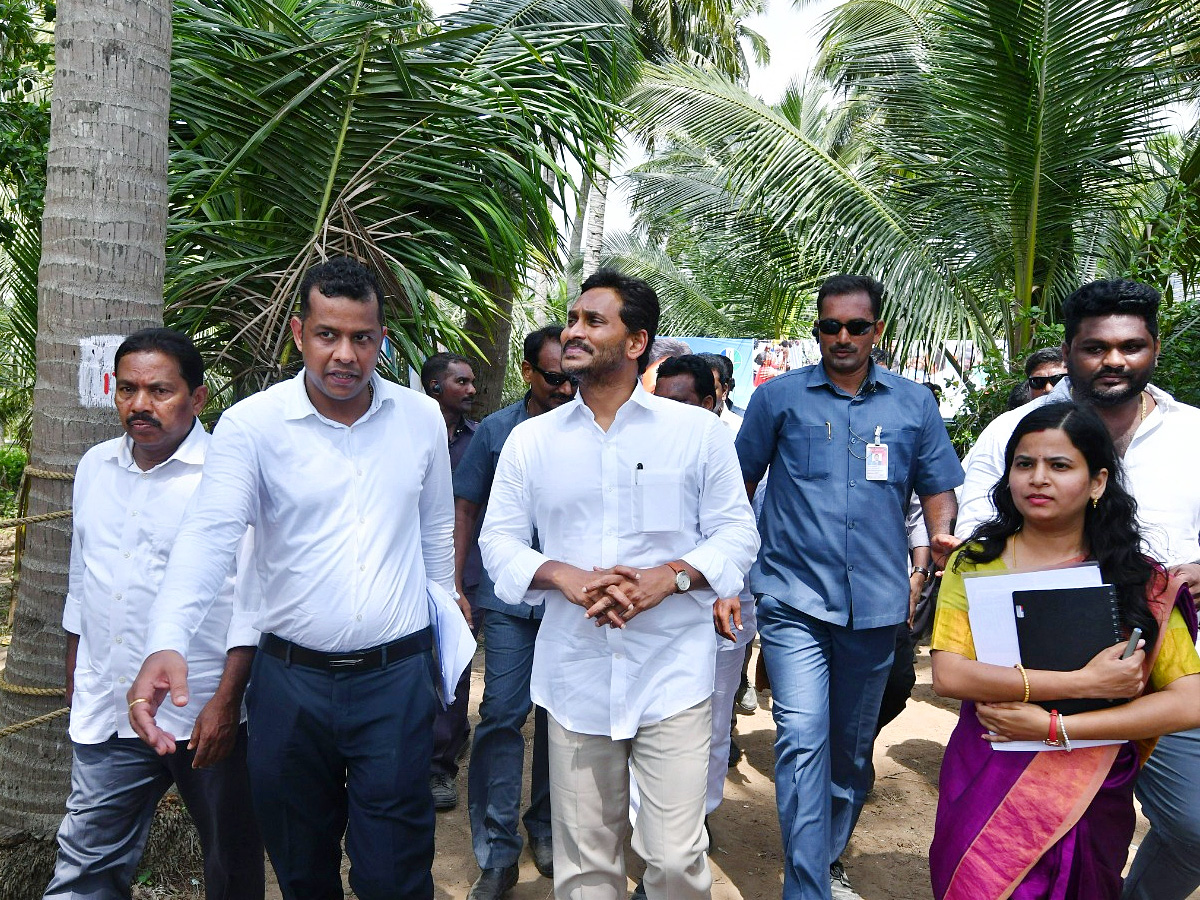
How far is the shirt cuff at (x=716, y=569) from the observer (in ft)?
9.46

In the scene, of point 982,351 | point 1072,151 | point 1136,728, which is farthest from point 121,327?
point 982,351

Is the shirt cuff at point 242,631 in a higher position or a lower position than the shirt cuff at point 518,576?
lower

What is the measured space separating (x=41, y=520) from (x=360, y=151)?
2.80 meters

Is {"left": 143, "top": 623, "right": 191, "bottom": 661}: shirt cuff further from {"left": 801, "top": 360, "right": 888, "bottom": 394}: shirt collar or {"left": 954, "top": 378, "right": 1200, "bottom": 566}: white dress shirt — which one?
{"left": 801, "top": 360, "right": 888, "bottom": 394}: shirt collar

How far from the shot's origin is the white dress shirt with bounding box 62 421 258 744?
9.20ft

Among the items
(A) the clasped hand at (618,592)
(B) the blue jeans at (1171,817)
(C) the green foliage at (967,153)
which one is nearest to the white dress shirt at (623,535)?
(A) the clasped hand at (618,592)

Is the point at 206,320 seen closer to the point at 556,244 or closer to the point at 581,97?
the point at 556,244

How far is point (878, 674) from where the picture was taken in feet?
12.3

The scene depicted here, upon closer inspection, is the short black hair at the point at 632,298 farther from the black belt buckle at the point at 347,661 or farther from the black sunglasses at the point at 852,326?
the black belt buckle at the point at 347,661

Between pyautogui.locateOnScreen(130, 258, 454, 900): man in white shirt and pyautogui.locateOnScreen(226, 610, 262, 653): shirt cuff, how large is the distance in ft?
0.10

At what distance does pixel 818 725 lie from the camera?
3576 mm

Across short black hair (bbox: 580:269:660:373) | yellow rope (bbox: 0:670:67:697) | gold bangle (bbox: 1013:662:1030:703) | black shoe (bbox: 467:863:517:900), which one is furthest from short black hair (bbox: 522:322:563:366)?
gold bangle (bbox: 1013:662:1030:703)

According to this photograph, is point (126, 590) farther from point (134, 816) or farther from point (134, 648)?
point (134, 816)

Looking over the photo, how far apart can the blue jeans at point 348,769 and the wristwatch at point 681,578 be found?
0.76 meters
